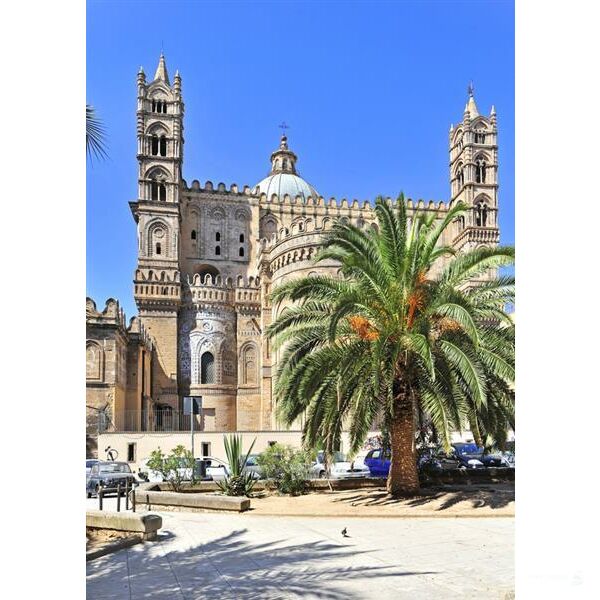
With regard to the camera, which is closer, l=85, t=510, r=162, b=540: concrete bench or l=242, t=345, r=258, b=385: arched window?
l=85, t=510, r=162, b=540: concrete bench

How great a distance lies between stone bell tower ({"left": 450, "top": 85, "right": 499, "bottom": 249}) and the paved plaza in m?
33.1

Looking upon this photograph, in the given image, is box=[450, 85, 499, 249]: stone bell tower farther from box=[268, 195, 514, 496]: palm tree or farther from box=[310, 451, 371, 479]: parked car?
box=[268, 195, 514, 496]: palm tree

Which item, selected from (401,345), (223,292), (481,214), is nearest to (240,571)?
(401,345)

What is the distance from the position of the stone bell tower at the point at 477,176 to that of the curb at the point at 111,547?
35.3 meters

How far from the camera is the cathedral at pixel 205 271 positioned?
3038 cm

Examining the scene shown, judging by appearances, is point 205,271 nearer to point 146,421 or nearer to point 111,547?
point 146,421

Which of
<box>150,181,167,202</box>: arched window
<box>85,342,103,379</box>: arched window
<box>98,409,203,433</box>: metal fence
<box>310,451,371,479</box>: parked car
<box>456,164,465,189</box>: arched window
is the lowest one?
<box>98,409,203,433</box>: metal fence

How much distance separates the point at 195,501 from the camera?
35.4 feet

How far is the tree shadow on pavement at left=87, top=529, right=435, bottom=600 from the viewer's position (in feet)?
17.5

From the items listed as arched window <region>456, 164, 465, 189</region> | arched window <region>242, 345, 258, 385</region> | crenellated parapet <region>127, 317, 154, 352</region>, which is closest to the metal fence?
crenellated parapet <region>127, 317, 154, 352</region>
